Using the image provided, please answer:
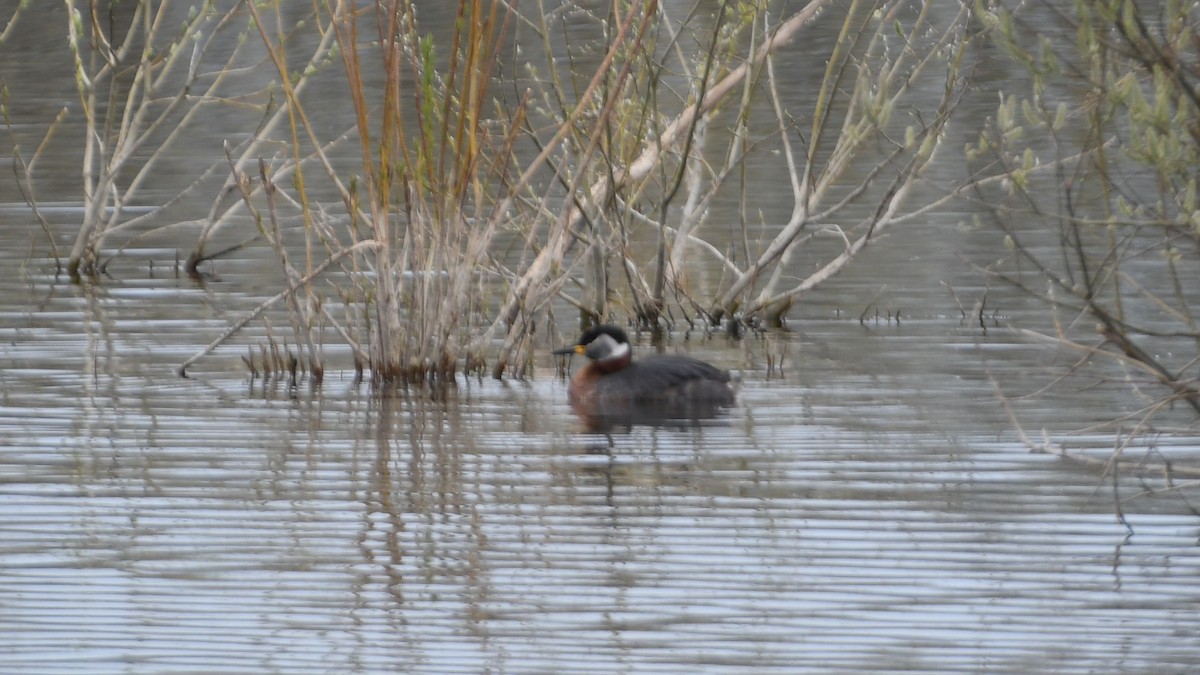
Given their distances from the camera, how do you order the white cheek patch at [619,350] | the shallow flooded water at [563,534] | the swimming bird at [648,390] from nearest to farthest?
the shallow flooded water at [563,534] < the swimming bird at [648,390] < the white cheek patch at [619,350]

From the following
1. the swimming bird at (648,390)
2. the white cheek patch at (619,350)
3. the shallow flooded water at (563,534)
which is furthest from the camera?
the white cheek patch at (619,350)

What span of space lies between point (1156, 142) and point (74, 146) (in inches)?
760

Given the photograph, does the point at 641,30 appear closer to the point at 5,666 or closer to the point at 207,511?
the point at 207,511

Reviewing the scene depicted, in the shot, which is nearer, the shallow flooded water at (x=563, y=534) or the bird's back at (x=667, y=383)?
the shallow flooded water at (x=563, y=534)

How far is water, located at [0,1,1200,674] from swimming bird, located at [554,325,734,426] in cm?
18

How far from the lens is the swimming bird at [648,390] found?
11.1 m

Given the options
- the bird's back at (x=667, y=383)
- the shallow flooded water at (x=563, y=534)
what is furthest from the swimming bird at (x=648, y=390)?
the shallow flooded water at (x=563, y=534)

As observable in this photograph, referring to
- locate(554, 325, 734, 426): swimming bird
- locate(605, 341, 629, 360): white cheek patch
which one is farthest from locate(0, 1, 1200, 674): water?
locate(605, 341, 629, 360): white cheek patch

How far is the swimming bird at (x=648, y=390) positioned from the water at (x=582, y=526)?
18 centimetres

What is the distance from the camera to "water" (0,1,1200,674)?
6496 mm

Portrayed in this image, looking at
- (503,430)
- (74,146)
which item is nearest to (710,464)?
(503,430)

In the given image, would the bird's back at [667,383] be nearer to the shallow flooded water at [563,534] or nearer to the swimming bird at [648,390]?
the swimming bird at [648,390]

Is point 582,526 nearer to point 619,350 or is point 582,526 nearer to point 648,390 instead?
point 648,390

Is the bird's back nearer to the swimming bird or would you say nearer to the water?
the swimming bird
